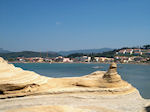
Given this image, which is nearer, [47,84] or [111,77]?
[47,84]

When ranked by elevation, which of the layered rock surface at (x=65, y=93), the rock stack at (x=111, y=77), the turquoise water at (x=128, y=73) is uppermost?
the rock stack at (x=111, y=77)

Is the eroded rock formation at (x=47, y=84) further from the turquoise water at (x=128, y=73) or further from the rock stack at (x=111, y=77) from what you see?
the turquoise water at (x=128, y=73)

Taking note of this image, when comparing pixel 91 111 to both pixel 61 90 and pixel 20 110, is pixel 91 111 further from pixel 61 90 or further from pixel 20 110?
pixel 20 110

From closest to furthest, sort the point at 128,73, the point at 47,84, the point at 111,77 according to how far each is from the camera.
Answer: the point at 47,84
the point at 111,77
the point at 128,73

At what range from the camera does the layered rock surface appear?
9.67 m

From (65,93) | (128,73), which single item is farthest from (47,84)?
(128,73)

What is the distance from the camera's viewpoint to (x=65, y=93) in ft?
34.8

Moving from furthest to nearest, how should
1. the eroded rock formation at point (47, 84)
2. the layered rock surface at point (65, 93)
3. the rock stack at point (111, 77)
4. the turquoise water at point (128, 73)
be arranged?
the turquoise water at point (128, 73) → the rock stack at point (111, 77) → the eroded rock formation at point (47, 84) → the layered rock surface at point (65, 93)

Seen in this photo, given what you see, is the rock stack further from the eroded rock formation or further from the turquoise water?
the turquoise water

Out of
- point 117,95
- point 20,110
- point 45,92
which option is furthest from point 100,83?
point 20,110

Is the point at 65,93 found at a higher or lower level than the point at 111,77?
lower

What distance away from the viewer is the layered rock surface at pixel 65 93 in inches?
381

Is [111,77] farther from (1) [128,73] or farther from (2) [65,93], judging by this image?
(1) [128,73]

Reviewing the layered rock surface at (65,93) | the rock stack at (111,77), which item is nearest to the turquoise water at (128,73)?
the rock stack at (111,77)
